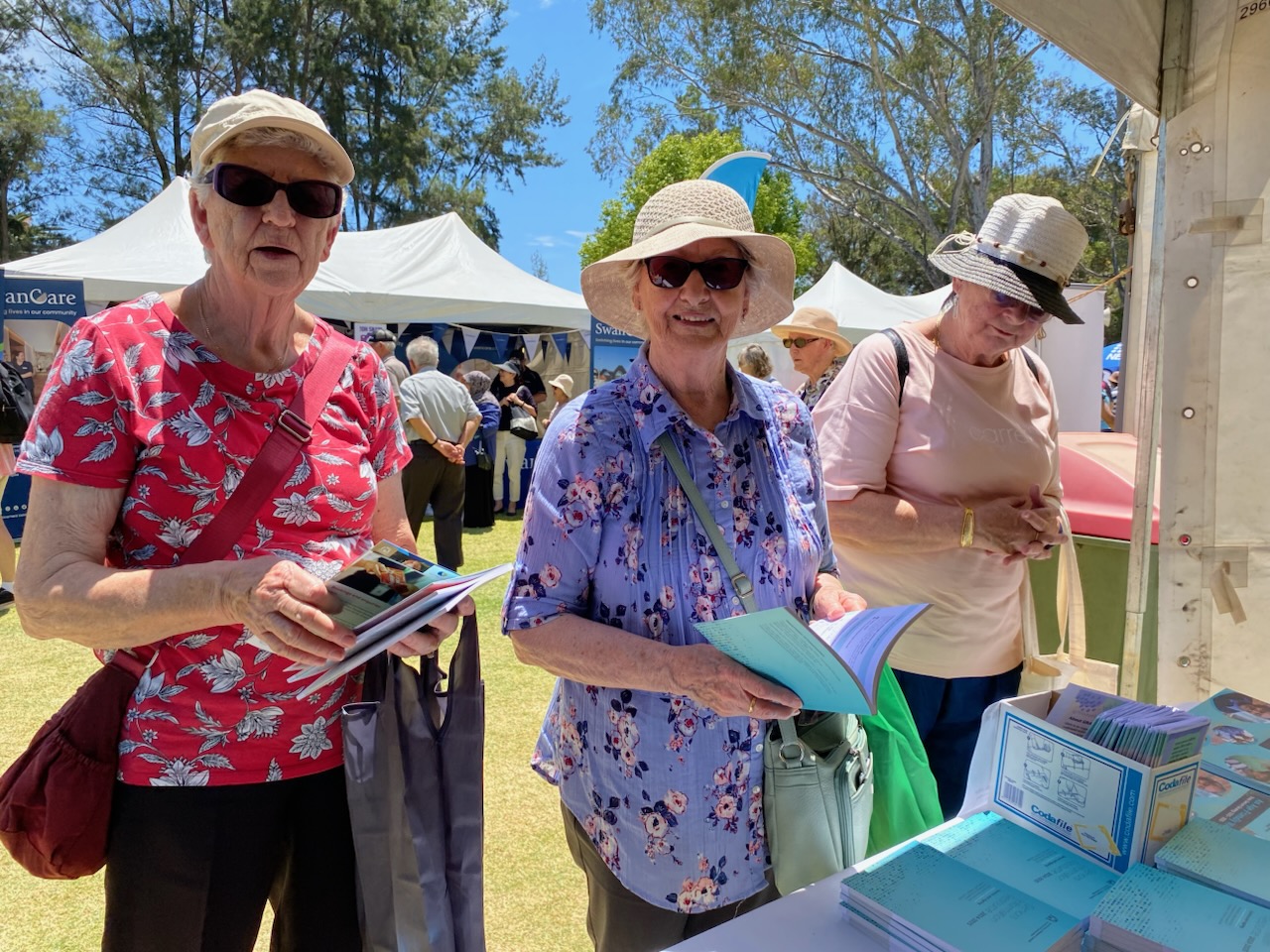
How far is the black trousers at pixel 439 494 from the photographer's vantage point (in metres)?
6.68

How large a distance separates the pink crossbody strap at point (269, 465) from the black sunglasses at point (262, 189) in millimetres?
279

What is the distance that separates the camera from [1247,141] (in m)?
1.83

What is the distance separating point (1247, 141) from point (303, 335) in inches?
83.3

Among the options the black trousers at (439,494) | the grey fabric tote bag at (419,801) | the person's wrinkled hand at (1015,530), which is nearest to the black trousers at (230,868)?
the grey fabric tote bag at (419,801)

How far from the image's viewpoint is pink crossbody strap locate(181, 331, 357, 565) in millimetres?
1306

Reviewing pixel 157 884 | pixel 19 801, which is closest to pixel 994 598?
pixel 157 884

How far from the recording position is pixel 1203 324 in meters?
1.91

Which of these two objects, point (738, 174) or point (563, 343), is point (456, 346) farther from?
point (738, 174)

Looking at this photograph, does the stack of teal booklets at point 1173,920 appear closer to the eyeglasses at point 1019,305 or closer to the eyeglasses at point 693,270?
the eyeglasses at point 693,270

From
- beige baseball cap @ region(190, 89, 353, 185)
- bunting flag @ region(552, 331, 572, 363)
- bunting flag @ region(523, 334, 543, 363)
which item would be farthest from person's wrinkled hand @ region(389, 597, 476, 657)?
bunting flag @ region(552, 331, 572, 363)

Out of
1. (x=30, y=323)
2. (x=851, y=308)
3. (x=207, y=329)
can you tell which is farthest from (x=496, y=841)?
(x=851, y=308)

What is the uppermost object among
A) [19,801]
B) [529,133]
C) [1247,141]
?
[529,133]

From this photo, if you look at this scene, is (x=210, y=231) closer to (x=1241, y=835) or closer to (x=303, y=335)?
(x=303, y=335)

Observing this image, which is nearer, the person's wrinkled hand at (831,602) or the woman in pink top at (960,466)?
the person's wrinkled hand at (831,602)
